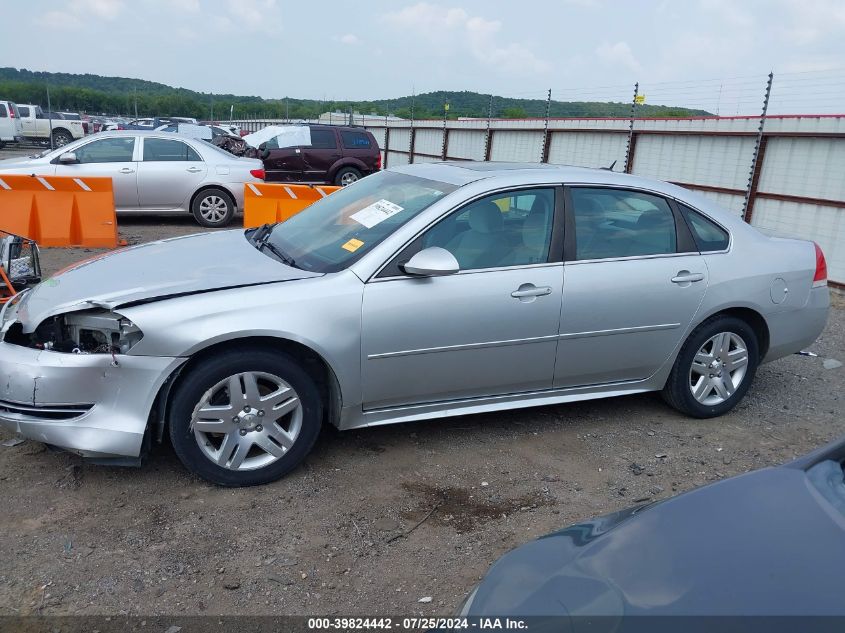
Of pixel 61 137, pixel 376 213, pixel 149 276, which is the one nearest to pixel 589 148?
pixel 376 213

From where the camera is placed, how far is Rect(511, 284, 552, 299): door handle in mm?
3964

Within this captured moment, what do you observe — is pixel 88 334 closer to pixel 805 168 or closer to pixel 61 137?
pixel 805 168

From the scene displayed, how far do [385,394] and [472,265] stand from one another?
2.81ft

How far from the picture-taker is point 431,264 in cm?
365

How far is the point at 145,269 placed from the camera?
3.83 metres

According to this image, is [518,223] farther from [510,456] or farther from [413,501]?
[413,501]

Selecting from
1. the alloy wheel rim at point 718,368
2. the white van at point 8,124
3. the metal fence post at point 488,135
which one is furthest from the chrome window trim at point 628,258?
the white van at point 8,124

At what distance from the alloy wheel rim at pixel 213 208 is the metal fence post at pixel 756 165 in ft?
26.7

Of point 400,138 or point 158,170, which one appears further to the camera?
point 400,138

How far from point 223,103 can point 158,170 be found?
7031cm

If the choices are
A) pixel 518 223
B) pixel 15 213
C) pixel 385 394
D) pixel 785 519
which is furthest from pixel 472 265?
pixel 15 213

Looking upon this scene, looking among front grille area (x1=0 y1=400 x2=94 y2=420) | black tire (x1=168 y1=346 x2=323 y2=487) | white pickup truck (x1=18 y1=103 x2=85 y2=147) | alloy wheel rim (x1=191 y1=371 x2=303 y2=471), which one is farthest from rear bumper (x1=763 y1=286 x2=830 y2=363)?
white pickup truck (x1=18 y1=103 x2=85 y2=147)

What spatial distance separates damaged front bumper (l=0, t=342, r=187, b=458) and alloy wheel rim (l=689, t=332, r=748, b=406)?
3.25 metres

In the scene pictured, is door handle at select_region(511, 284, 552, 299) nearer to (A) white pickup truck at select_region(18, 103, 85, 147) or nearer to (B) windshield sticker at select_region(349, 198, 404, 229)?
(B) windshield sticker at select_region(349, 198, 404, 229)
